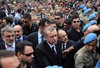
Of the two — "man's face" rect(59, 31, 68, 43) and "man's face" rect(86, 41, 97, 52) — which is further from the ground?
"man's face" rect(59, 31, 68, 43)

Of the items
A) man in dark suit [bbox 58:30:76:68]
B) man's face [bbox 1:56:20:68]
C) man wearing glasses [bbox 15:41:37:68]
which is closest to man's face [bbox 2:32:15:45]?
man in dark suit [bbox 58:30:76:68]

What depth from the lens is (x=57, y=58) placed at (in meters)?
4.30

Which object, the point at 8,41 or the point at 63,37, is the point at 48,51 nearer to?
the point at 63,37

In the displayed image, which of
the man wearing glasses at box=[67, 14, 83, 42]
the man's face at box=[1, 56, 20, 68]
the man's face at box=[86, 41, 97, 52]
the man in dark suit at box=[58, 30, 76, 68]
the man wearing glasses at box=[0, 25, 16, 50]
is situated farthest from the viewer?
the man wearing glasses at box=[67, 14, 83, 42]

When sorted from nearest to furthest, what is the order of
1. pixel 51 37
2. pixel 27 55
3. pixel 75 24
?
pixel 27 55, pixel 51 37, pixel 75 24

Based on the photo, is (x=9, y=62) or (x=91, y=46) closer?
(x=9, y=62)

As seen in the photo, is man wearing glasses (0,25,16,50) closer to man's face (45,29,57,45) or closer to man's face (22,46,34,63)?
man's face (45,29,57,45)

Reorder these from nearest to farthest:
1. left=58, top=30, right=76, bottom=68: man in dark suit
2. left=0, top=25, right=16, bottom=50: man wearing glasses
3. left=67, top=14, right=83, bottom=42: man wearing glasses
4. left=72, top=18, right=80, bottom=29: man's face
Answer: left=0, top=25, right=16, bottom=50: man wearing glasses < left=58, top=30, right=76, bottom=68: man in dark suit < left=67, top=14, right=83, bottom=42: man wearing glasses < left=72, top=18, right=80, bottom=29: man's face

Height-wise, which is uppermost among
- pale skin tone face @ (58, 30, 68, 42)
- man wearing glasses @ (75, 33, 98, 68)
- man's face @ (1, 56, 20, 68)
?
man's face @ (1, 56, 20, 68)

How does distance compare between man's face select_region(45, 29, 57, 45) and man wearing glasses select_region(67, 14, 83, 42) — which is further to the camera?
man wearing glasses select_region(67, 14, 83, 42)

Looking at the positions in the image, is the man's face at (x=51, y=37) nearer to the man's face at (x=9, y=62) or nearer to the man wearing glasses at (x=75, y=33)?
the man wearing glasses at (x=75, y=33)

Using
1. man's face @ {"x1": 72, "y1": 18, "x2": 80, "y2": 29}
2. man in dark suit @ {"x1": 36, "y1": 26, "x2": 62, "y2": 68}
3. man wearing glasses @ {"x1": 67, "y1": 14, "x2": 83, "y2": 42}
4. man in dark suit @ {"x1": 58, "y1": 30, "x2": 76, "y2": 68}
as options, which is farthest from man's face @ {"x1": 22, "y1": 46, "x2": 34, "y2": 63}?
man's face @ {"x1": 72, "y1": 18, "x2": 80, "y2": 29}

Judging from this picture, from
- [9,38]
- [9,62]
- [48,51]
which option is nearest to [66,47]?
[48,51]

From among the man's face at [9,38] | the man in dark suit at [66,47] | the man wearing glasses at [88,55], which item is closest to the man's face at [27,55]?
the man wearing glasses at [88,55]
